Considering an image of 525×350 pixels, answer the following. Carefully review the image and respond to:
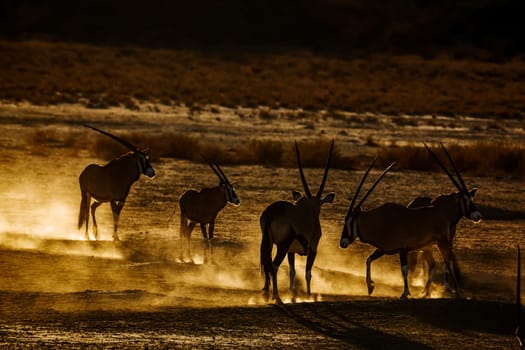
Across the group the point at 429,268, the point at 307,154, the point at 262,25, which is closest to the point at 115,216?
the point at 429,268

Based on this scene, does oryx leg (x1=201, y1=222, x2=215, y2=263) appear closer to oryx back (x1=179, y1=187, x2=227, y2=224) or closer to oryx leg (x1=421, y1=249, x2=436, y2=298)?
oryx back (x1=179, y1=187, x2=227, y2=224)

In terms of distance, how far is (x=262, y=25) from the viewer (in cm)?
8244

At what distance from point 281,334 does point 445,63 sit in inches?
2354

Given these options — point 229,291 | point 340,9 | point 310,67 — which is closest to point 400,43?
point 340,9

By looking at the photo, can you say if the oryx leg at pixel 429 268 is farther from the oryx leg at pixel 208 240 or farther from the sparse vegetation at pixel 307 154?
the sparse vegetation at pixel 307 154

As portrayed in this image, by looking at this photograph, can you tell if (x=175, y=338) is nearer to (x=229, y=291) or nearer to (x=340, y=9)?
(x=229, y=291)

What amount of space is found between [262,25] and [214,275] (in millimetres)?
69320

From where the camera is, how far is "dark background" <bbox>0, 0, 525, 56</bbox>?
79688 millimetres

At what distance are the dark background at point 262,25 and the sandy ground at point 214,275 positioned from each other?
53763mm

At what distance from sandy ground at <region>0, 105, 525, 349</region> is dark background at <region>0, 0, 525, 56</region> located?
53.8 metres

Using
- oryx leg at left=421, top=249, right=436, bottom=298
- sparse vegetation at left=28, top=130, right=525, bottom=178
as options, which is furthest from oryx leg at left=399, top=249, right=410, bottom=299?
sparse vegetation at left=28, top=130, right=525, bottom=178

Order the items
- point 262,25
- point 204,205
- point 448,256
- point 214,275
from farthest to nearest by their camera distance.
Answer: point 262,25
point 204,205
point 214,275
point 448,256

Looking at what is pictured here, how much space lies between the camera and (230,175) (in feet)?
81.6

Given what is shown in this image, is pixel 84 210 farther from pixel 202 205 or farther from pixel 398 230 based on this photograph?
pixel 398 230
